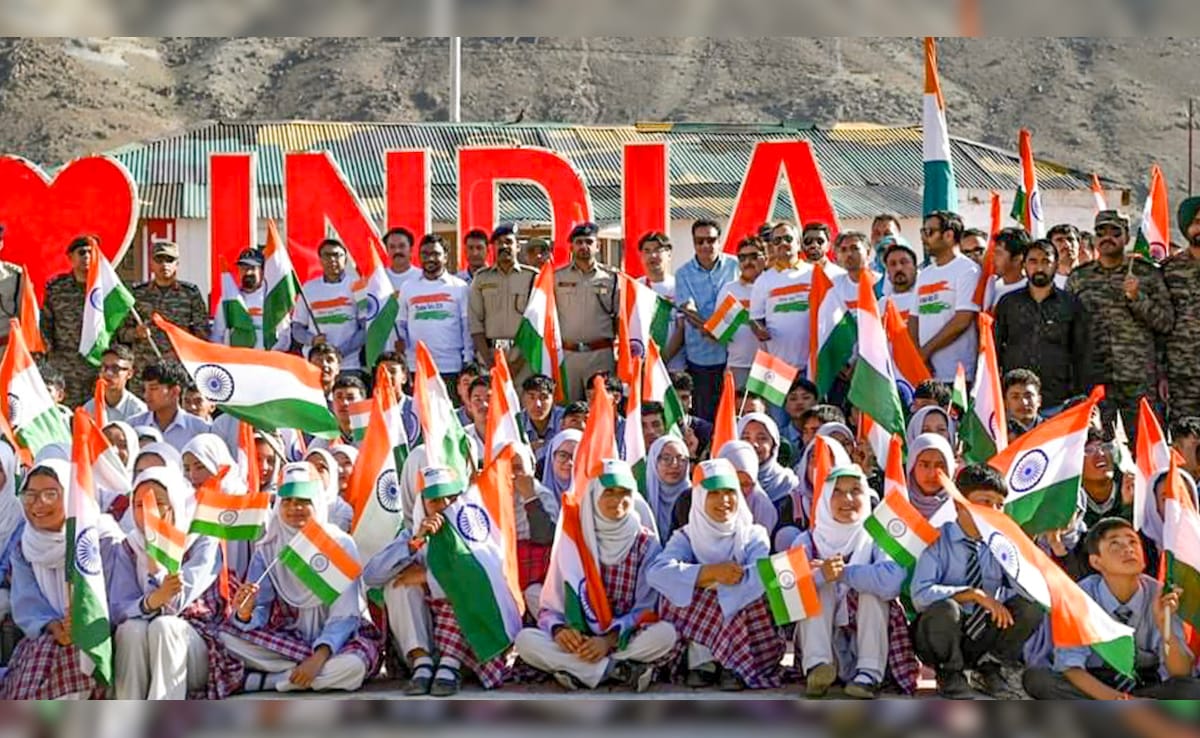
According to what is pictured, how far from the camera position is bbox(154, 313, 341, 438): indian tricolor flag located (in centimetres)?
859

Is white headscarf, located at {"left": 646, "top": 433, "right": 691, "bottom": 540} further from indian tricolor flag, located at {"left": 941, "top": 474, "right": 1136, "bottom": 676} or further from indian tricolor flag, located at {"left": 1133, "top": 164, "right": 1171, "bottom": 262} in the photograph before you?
indian tricolor flag, located at {"left": 1133, "top": 164, "right": 1171, "bottom": 262}

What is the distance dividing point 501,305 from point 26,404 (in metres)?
2.72

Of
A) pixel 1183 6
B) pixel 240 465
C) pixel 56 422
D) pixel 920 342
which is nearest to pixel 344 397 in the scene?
pixel 240 465

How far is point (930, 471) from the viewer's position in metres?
7.55

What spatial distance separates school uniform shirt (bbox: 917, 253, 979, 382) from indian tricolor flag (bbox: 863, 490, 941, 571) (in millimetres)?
2271

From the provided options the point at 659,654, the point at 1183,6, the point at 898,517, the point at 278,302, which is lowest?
the point at 659,654

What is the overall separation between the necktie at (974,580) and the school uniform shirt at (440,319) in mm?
3741

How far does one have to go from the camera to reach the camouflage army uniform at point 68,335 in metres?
10.3

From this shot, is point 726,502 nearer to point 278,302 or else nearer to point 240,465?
point 240,465

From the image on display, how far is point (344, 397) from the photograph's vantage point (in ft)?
29.8

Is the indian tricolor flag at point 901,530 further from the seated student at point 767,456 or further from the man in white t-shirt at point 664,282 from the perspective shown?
the man in white t-shirt at point 664,282

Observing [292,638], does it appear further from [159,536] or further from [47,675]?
[47,675]

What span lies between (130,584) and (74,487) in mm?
555

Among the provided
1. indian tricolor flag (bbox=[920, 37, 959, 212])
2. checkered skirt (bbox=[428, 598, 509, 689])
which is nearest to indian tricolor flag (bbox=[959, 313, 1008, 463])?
checkered skirt (bbox=[428, 598, 509, 689])
